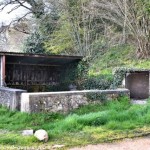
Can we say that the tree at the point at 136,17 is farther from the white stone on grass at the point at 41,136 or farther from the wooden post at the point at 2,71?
the white stone on grass at the point at 41,136

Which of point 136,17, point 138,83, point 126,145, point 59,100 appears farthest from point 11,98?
point 136,17

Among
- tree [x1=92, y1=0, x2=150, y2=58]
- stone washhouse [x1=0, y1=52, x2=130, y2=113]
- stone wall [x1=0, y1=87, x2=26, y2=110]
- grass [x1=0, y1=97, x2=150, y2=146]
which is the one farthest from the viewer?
tree [x1=92, y1=0, x2=150, y2=58]

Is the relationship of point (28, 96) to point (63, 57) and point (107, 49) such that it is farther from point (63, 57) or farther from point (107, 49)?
point (107, 49)

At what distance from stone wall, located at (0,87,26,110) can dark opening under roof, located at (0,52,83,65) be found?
9.53 feet

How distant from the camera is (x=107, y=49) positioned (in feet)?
77.1

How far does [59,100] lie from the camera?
1195cm

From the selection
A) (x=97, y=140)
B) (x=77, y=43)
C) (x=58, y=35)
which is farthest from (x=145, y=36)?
(x=97, y=140)

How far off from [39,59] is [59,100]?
5866 millimetres

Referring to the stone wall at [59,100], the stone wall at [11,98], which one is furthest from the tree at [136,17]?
the stone wall at [11,98]

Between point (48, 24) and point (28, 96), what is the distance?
16744 millimetres

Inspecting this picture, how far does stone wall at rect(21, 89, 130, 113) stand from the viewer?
37.1 ft

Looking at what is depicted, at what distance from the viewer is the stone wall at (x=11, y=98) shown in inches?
470

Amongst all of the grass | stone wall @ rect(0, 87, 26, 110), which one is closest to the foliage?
stone wall @ rect(0, 87, 26, 110)

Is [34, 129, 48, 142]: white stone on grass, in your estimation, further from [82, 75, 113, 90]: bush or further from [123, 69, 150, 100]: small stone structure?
[123, 69, 150, 100]: small stone structure
